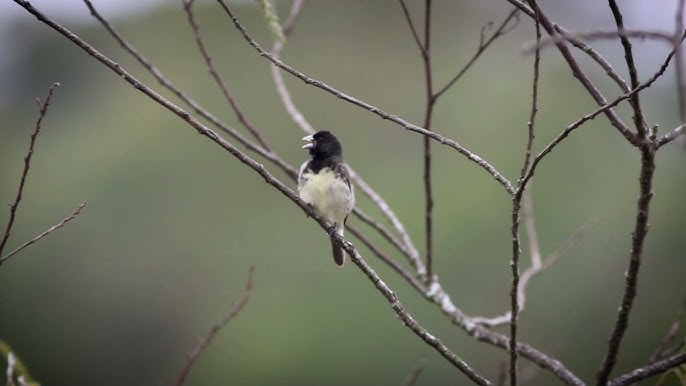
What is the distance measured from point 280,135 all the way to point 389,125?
1.49m

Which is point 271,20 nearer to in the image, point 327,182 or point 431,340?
point 431,340

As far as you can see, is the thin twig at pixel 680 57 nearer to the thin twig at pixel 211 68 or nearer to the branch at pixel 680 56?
the branch at pixel 680 56

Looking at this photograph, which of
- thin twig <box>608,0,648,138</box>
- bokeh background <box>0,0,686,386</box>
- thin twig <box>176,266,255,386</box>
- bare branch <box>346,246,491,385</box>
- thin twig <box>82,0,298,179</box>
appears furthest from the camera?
bokeh background <box>0,0,686,386</box>

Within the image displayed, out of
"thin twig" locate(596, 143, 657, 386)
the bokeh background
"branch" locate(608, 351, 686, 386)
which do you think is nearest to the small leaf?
"thin twig" locate(596, 143, 657, 386)

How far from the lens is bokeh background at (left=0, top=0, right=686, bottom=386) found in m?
8.27

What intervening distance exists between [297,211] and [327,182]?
5364mm

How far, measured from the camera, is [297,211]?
32.9 feet

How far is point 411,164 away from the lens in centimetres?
1048

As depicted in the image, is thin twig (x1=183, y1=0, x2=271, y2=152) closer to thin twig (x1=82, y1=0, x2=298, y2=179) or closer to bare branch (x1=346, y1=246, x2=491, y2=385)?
thin twig (x1=82, y1=0, x2=298, y2=179)

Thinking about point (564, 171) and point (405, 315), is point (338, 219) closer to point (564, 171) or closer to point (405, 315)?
point (405, 315)

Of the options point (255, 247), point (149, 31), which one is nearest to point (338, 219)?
point (255, 247)

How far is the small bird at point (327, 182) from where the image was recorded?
183 inches

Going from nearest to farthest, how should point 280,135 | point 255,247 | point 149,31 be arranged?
point 255,247 < point 280,135 < point 149,31

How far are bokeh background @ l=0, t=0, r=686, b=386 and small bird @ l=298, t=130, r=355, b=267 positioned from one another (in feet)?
7.30
